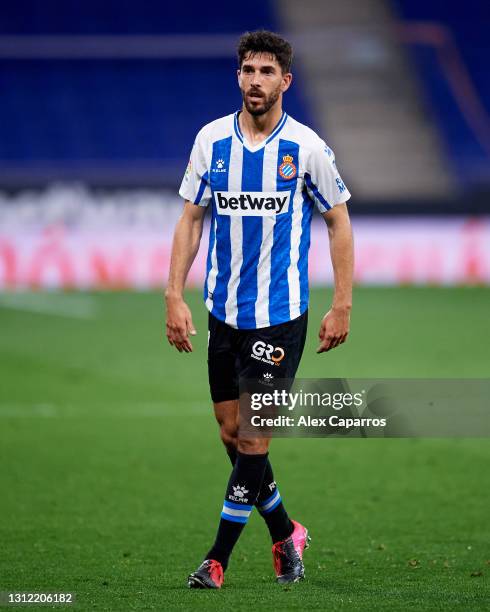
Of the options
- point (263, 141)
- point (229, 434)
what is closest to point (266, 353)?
point (229, 434)

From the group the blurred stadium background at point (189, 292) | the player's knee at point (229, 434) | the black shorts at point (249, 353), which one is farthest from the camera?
the blurred stadium background at point (189, 292)

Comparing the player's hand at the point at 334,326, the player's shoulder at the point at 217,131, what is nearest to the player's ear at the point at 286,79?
the player's shoulder at the point at 217,131

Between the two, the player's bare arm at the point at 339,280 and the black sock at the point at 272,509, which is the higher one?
the player's bare arm at the point at 339,280

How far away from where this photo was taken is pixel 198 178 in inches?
214

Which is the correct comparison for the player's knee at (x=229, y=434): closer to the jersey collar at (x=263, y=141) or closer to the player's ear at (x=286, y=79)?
the jersey collar at (x=263, y=141)

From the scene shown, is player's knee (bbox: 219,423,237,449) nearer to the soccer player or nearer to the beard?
the soccer player

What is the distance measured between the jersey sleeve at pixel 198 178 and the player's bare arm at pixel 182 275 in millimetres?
41

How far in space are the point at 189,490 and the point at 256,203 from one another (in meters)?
2.93

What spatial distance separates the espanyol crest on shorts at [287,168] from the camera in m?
5.35

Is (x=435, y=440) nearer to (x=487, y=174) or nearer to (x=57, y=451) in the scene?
(x=57, y=451)

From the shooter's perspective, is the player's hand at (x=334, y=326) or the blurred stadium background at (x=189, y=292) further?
the blurred stadium background at (x=189, y=292)

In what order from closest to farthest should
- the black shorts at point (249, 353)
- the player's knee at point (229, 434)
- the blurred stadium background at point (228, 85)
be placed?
the black shorts at point (249, 353)
the player's knee at point (229, 434)
the blurred stadium background at point (228, 85)

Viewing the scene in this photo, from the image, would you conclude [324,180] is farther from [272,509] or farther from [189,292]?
[189,292]

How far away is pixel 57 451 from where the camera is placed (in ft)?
29.6
